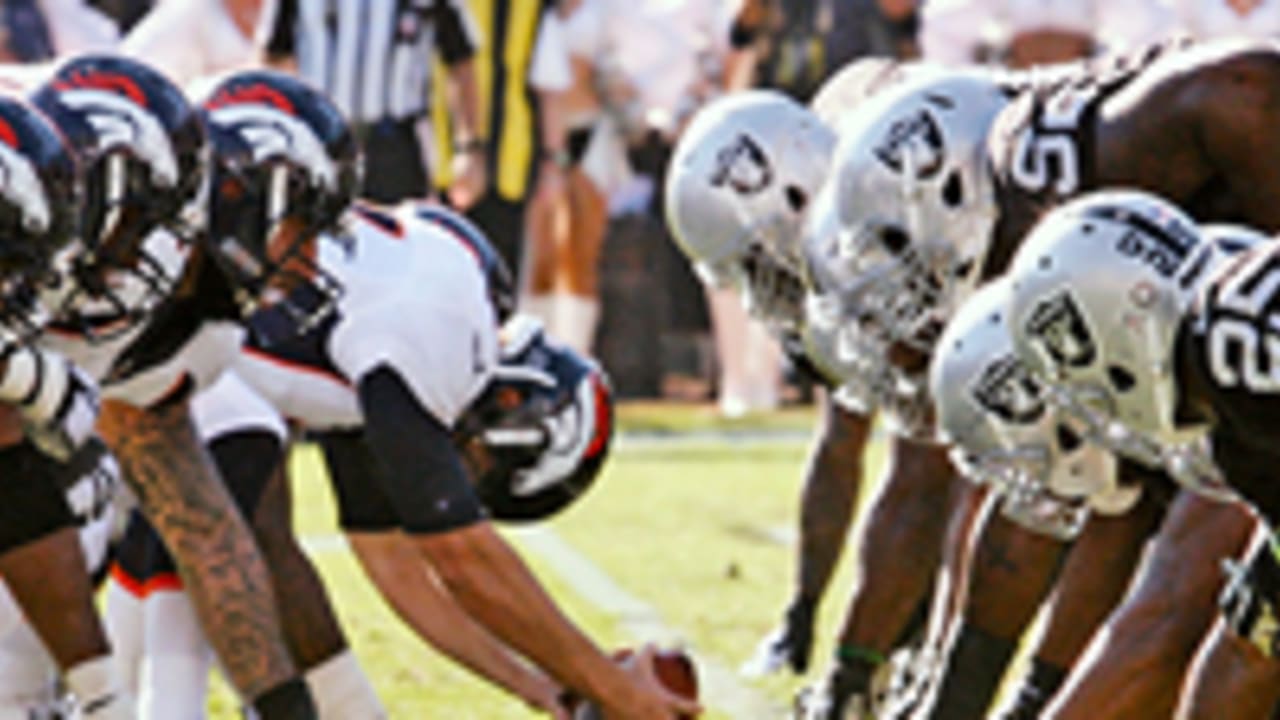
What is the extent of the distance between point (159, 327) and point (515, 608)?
75cm

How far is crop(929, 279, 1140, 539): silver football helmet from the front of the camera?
4.47m

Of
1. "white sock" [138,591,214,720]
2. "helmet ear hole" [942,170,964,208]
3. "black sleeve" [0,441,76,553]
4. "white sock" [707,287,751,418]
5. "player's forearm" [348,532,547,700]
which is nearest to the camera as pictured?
"black sleeve" [0,441,76,553]

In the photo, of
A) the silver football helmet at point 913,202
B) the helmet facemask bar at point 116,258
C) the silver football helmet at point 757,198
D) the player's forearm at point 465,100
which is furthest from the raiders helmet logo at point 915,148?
the player's forearm at point 465,100

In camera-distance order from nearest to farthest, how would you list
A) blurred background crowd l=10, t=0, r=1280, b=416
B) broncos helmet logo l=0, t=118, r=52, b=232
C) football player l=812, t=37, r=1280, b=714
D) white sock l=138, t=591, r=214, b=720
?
broncos helmet logo l=0, t=118, r=52, b=232 → football player l=812, t=37, r=1280, b=714 → white sock l=138, t=591, r=214, b=720 → blurred background crowd l=10, t=0, r=1280, b=416

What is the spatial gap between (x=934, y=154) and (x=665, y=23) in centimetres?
789

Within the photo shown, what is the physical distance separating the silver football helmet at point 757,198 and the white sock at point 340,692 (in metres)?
1.13

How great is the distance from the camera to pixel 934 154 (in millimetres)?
4801

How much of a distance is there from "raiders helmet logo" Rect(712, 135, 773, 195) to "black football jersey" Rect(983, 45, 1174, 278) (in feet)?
3.19

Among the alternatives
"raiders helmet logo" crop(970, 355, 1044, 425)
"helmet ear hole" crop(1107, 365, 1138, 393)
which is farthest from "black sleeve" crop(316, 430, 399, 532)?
"helmet ear hole" crop(1107, 365, 1138, 393)

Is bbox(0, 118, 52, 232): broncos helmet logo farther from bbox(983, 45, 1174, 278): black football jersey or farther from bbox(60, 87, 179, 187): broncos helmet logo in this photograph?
bbox(983, 45, 1174, 278): black football jersey

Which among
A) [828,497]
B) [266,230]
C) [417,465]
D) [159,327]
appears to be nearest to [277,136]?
[266,230]

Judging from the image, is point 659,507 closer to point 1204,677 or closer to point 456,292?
point 456,292

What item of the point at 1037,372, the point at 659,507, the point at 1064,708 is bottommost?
the point at 659,507

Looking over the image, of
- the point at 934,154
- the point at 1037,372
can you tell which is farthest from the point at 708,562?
the point at 1037,372
